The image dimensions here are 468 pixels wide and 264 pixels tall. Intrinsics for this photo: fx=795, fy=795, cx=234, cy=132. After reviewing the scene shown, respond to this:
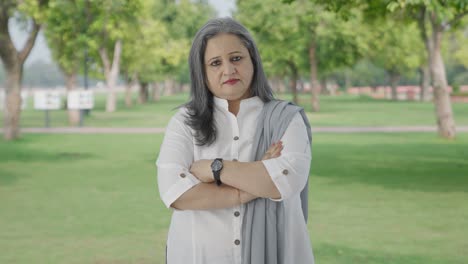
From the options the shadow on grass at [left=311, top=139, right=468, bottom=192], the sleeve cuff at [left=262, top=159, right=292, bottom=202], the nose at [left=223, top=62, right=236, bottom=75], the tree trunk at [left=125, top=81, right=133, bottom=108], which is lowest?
the shadow on grass at [left=311, top=139, right=468, bottom=192]

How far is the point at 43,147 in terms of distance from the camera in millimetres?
21328

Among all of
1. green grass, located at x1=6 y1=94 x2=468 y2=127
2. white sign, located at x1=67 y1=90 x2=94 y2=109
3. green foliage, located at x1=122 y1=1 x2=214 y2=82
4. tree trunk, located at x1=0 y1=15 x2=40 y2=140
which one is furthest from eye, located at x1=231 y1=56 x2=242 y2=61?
green foliage, located at x1=122 y1=1 x2=214 y2=82

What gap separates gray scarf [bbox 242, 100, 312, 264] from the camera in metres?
3.19

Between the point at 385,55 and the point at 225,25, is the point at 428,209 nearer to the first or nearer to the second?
the point at 225,25

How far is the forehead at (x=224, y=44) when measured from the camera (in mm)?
3250

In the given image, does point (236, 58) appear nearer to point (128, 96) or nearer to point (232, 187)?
point (232, 187)

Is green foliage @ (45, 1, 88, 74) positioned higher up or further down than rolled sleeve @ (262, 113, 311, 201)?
higher up

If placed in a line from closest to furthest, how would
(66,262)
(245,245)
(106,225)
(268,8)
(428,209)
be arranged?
(245,245)
(66,262)
(106,225)
(428,209)
(268,8)

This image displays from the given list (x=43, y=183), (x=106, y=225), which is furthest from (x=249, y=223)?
(x=43, y=183)

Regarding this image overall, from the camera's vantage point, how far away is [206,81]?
334 cm

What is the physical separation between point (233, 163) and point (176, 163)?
24cm

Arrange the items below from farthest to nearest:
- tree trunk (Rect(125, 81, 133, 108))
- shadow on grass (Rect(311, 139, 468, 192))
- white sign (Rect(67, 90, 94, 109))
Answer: tree trunk (Rect(125, 81, 133, 108)) → white sign (Rect(67, 90, 94, 109)) → shadow on grass (Rect(311, 139, 468, 192))

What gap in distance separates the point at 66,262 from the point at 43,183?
21.1 ft

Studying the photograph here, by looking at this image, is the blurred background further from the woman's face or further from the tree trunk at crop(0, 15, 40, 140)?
the woman's face
